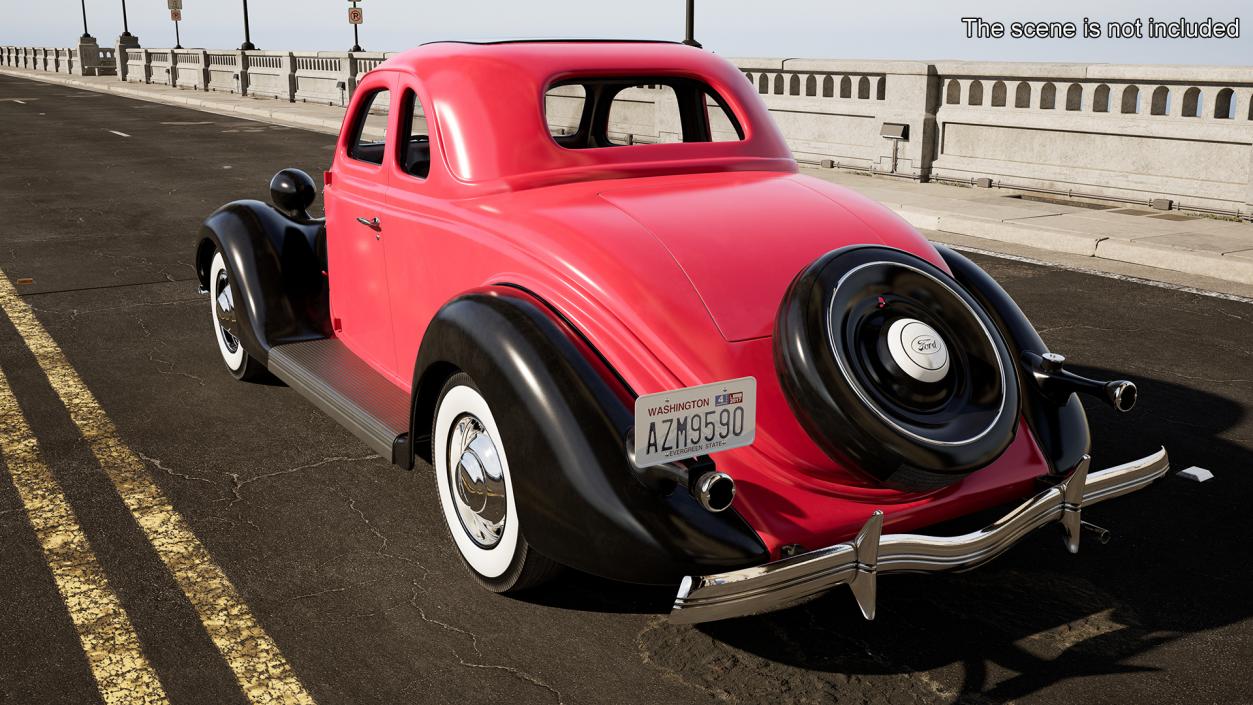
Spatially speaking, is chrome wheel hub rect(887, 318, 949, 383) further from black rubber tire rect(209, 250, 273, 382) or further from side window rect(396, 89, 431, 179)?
black rubber tire rect(209, 250, 273, 382)

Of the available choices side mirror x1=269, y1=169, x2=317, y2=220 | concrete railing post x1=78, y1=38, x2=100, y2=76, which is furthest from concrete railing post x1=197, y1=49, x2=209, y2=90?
side mirror x1=269, y1=169, x2=317, y2=220

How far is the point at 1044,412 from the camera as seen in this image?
3885 mm

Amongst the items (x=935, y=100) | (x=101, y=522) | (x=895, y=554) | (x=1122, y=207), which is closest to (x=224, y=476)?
(x=101, y=522)

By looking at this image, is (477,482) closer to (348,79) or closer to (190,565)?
(190,565)

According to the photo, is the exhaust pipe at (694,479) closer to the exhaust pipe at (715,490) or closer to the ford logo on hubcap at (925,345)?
the exhaust pipe at (715,490)

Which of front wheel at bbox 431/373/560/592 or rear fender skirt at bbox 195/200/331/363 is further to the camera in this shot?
rear fender skirt at bbox 195/200/331/363

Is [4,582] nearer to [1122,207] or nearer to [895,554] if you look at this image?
[895,554]

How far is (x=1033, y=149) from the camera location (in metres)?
13.0

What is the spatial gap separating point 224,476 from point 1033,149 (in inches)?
420

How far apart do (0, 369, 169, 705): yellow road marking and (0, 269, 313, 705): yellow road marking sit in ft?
0.69

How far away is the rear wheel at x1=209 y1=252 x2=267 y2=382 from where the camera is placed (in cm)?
601

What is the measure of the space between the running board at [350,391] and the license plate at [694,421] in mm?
1346

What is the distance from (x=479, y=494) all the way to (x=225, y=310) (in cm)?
292

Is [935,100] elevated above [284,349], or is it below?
above
